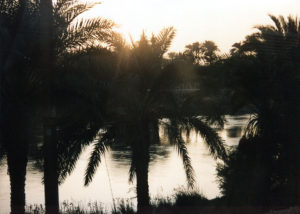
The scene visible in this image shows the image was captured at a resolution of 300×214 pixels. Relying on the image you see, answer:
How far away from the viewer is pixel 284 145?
14828mm

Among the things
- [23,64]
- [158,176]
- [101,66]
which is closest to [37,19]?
[23,64]

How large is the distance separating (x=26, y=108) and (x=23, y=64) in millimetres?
1039

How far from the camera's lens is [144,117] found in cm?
1352

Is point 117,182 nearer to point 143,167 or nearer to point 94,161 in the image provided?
point 143,167

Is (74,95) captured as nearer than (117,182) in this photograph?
Yes

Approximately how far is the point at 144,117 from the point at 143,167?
1316 mm

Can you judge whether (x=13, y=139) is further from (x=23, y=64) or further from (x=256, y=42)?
(x=256, y=42)

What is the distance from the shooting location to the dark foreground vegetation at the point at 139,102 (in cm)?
1212

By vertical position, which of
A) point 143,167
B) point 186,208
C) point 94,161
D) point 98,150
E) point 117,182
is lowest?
point 117,182

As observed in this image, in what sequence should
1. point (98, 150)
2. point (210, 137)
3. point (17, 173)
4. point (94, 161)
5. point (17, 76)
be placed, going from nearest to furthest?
point (17, 76)
point (17, 173)
point (94, 161)
point (98, 150)
point (210, 137)

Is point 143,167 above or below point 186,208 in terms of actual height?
above

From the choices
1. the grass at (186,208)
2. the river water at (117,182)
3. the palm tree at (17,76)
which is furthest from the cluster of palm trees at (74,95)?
the river water at (117,182)

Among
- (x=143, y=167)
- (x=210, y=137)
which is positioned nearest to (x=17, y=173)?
(x=143, y=167)

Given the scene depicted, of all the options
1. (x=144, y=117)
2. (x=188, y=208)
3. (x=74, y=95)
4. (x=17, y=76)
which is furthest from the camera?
(x=188, y=208)
